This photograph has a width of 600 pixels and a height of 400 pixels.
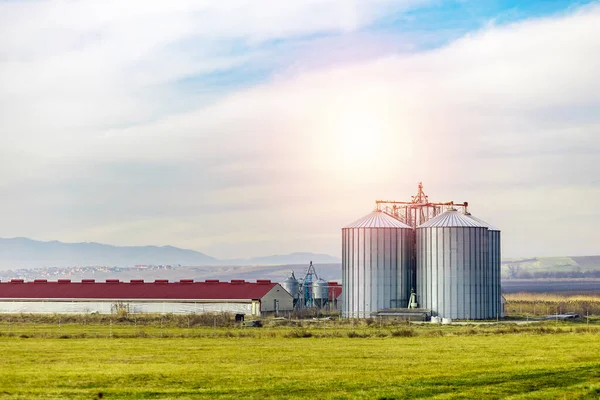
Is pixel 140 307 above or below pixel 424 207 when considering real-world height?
below

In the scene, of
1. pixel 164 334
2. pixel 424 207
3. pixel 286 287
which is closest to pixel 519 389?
pixel 164 334

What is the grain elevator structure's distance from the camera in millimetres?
87438

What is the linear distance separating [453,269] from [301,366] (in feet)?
174

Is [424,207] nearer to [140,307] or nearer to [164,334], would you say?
[140,307]

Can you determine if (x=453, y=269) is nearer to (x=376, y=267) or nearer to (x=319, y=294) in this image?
(x=376, y=267)

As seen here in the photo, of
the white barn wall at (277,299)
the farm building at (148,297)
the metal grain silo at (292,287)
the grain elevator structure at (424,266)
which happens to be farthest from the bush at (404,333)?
the metal grain silo at (292,287)

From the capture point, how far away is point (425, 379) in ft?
106

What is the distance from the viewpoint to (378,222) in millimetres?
92000

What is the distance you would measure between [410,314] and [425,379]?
2093 inches

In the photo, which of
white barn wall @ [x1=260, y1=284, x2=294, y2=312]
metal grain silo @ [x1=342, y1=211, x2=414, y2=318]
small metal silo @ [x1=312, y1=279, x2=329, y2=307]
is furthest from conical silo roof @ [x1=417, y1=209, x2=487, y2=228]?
small metal silo @ [x1=312, y1=279, x2=329, y2=307]

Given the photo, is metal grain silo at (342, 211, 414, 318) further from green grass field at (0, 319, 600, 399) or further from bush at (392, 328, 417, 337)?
green grass field at (0, 319, 600, 399)

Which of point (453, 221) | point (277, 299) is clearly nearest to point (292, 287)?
point (277, 299)

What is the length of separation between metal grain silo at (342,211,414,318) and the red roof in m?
11.6

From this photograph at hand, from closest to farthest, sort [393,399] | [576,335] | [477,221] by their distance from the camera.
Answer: [393,399], [576,335], [477,221]
